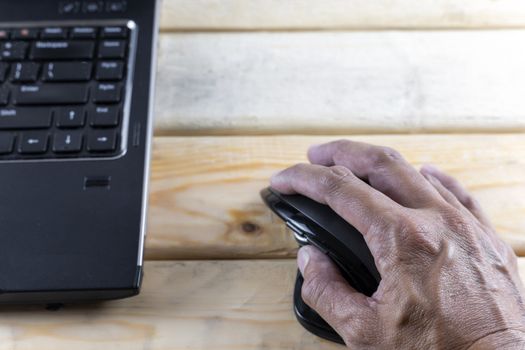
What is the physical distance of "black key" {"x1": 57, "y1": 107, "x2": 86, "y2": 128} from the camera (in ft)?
2.06

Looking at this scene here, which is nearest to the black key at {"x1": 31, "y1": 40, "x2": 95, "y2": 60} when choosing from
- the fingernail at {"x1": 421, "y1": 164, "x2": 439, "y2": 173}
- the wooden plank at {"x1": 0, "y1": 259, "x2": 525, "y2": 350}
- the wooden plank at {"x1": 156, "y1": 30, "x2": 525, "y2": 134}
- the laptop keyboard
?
the laptop keyboard

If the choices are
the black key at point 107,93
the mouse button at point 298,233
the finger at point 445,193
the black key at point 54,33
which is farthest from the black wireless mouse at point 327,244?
the black key at point 54,33

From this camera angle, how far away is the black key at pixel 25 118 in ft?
2.06

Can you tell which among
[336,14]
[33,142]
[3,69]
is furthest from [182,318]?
[336,14]

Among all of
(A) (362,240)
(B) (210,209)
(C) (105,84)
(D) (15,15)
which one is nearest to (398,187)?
(A) (362,240)

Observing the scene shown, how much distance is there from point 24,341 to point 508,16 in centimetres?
70

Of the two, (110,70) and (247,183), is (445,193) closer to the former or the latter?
(247,183)

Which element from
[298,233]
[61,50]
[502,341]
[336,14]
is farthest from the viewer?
[336,14]

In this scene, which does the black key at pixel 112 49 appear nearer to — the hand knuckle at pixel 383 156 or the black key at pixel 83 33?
the black key at pixel 83 33

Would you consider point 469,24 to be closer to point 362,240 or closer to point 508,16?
point 508,16

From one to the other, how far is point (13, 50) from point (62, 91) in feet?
0.28

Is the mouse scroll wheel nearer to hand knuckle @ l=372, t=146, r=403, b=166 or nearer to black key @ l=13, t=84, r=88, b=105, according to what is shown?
hand knuckle @ l=372, t=146, r=403, b=166

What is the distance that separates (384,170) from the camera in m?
0.59

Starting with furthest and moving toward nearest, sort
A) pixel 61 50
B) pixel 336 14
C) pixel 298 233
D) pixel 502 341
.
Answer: pixel 336 14 < pixel 61 50 < pixel 298 233 < pixel 502 341
